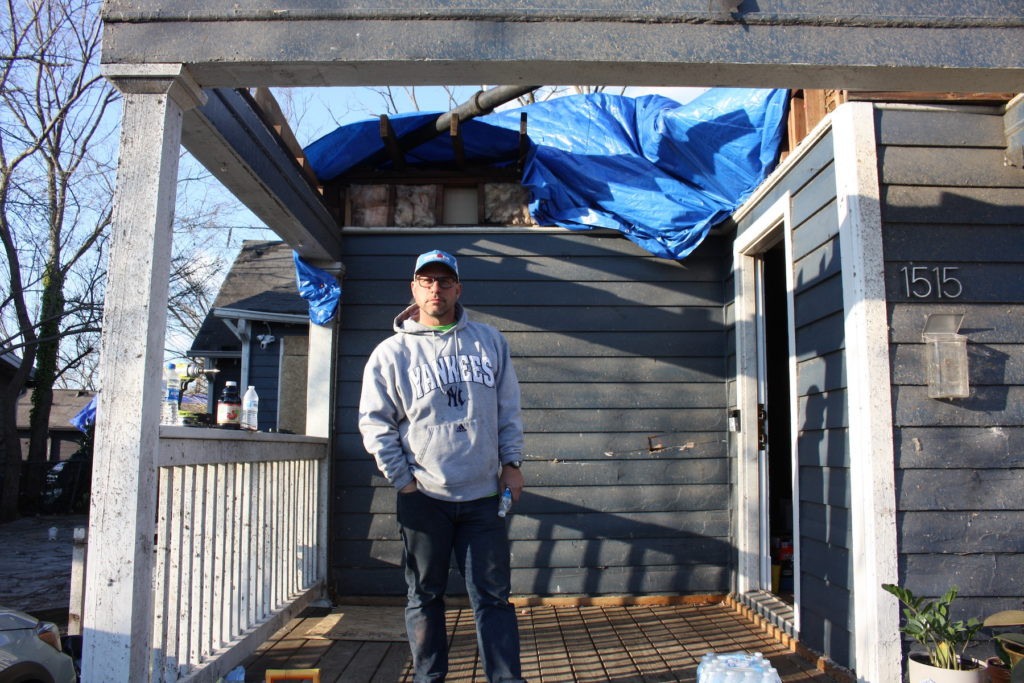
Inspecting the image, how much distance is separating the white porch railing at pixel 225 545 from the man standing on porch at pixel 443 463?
0.62m

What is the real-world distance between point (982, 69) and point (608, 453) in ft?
8.47

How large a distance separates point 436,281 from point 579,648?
69.8 inches

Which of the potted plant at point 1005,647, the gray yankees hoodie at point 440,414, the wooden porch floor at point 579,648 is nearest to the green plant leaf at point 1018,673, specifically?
the potted plant at point 1005,647

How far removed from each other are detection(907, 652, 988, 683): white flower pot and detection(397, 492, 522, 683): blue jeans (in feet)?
3.96

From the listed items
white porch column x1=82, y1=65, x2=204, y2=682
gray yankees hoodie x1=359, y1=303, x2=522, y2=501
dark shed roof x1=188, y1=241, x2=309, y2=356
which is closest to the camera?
white porch column x1=82, y1=65, x2=204, y2=682

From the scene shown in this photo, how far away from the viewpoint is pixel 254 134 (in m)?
2.79

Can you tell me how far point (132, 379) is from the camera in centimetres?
199

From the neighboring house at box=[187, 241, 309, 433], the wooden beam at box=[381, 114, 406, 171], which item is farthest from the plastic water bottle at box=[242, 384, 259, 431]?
the neighboring house at box=[187, 241, 309, 433]

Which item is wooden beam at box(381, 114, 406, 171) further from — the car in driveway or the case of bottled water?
the case of bottled water

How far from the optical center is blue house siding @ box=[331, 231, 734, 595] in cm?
408

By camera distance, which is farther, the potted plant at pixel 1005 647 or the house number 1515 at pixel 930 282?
the house number 1515 at pixel 930 282

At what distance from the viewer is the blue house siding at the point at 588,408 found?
13.4 feet

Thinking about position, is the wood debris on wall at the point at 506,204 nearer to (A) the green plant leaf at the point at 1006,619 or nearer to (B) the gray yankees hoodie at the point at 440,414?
(B) the gray yankees hoodie at the point at 440,414

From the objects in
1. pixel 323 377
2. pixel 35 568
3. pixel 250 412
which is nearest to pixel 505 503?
pixel 250 412
